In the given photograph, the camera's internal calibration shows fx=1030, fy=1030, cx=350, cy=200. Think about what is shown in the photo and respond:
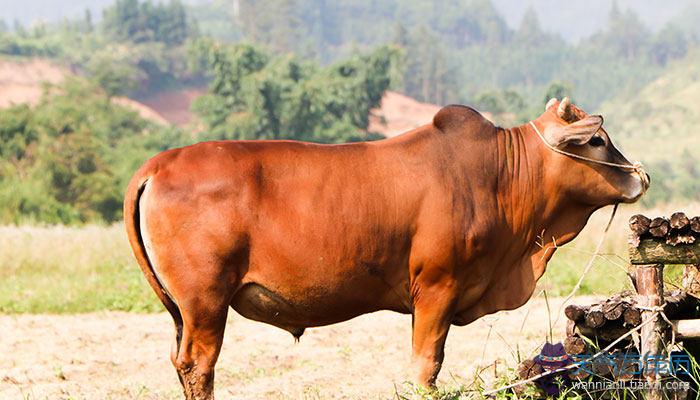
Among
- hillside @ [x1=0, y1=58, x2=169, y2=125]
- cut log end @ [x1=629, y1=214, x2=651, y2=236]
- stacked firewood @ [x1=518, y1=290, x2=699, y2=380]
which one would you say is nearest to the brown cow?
stacked firewood @ [x1=518, y1=290, x2=699, y2=380]

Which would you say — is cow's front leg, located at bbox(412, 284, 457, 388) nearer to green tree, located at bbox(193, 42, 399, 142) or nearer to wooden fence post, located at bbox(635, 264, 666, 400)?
wooden fence post, located at bbox(635, 264, 666, 400)

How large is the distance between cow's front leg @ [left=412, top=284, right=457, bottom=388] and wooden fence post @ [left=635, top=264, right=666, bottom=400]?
1.04 metres

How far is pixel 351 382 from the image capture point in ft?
26.2

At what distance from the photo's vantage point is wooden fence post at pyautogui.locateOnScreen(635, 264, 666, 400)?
18.4 feet

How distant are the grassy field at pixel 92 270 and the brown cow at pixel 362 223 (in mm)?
4735

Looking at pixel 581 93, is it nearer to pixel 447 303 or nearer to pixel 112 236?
pixel 112 236

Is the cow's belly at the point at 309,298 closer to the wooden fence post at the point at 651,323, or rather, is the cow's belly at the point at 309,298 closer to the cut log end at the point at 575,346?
the cut log end at the point at 575,346

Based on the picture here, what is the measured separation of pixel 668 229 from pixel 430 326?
1.41 metres

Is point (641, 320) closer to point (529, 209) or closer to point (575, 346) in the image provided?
point (575, 346)

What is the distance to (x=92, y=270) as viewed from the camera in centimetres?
1466

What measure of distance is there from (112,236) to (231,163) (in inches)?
447

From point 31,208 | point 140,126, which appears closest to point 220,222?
point 31,208

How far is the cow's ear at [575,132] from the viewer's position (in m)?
6.03

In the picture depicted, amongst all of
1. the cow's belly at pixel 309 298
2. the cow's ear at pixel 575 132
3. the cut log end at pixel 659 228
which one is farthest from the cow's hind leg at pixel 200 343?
the cut log end at pixel 659 228
